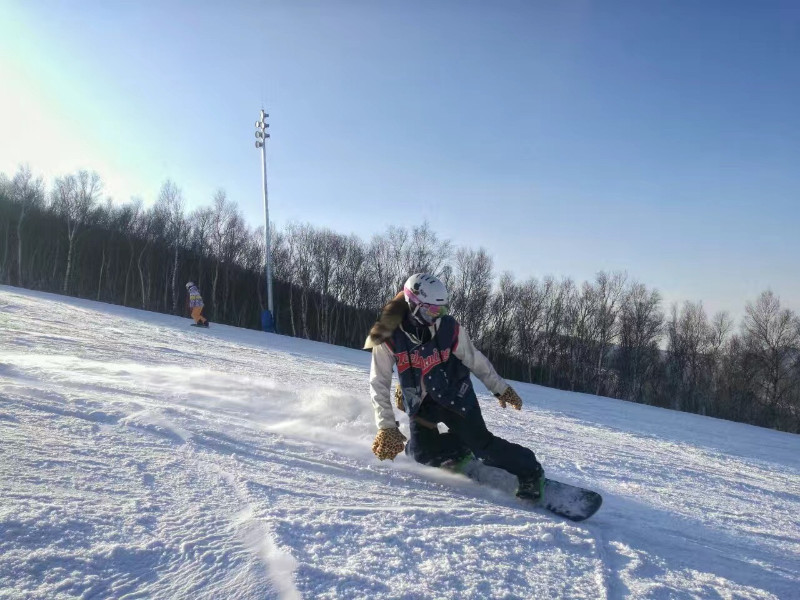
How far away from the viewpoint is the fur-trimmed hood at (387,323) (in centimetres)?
393

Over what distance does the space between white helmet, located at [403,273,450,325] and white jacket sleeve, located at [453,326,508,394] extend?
11.6 inches

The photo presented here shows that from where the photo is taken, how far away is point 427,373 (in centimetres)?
395

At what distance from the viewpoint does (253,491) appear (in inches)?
117

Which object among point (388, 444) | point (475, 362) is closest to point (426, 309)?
point (475, 362)

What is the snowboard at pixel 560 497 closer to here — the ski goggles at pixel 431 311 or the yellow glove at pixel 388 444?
the yellow glove at pixel 388 444

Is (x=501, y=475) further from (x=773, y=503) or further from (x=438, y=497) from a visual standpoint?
(x=773, y=503)

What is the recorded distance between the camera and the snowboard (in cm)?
323

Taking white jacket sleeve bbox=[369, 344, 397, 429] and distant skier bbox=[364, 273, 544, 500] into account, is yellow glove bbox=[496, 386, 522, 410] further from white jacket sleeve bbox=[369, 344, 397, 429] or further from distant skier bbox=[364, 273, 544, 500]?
white jacket sleeve bbox=[369, 344, 397, 429]

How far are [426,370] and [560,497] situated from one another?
1310 mm

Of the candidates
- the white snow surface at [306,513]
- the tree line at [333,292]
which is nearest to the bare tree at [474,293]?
the tree line at [333,292]

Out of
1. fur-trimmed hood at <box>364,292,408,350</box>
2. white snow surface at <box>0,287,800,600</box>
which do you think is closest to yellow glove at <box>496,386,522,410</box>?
white snow surface at <box>0,287,800,600</box>

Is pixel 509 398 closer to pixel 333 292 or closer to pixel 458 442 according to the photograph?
pixel 458 442

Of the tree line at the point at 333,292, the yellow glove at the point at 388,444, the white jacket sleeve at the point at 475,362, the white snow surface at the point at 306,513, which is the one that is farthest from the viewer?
the tree line at the point at 333,292

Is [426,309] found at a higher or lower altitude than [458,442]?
higher
